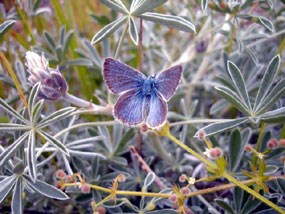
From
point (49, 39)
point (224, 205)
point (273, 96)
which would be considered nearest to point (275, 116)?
point (273, 96)

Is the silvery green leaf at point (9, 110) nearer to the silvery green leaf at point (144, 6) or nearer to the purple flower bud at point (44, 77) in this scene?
the purple flower bud at point (44, 77)

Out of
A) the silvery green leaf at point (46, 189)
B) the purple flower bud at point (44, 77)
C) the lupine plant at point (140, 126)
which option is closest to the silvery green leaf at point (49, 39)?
the lupine plant at point (140, 126)

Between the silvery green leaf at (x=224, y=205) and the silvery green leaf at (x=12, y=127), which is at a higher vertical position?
the silvery green leaf at (x=12, y=127)

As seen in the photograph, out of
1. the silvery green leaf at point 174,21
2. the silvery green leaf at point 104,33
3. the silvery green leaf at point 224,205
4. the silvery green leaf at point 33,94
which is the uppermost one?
the silvery green leaf at point 104,33

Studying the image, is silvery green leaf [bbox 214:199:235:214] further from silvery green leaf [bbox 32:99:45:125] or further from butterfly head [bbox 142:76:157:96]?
silvery green leaf [bbox 32:99:45:125]

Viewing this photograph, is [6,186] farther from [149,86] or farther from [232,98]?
[232,98]

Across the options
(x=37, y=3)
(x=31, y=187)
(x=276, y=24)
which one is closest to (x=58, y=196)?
(x=31, y=187)

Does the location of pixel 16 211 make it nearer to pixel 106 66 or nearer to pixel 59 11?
pixel 106 66

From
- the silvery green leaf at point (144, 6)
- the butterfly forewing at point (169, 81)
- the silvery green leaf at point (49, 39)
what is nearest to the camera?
the butterfly forewing at point (169, 81)

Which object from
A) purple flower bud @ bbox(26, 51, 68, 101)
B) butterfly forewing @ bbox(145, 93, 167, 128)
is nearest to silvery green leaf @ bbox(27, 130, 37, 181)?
purple flower bud @ bbox(26, 51, 68, 101)
